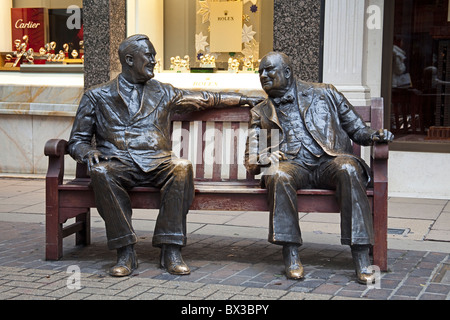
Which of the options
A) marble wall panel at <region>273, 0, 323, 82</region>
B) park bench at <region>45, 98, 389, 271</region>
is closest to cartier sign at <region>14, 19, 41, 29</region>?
marble wall panel at <region>273, 0, 323, 82</region>

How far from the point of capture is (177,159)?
5.51 m

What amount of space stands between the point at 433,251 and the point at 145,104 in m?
2.44

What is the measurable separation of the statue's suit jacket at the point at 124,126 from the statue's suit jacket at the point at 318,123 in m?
0.64

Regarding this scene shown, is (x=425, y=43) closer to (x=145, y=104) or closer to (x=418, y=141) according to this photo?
(x=418, y=141)

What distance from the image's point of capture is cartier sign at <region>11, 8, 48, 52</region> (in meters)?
10.3

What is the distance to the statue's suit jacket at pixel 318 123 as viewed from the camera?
5582 mm

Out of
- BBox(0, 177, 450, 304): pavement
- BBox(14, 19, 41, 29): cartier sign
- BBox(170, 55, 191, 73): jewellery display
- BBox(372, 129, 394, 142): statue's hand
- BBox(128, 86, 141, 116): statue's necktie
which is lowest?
BBox(0, 177, 450, 304): pavement

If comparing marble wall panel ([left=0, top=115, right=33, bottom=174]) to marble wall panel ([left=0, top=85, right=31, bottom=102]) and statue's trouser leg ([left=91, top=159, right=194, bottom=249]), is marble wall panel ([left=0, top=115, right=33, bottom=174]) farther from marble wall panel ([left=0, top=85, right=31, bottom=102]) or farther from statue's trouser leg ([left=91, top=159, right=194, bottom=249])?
statue's trouser leg ([left=91, top=159, right=194, bottom=249])

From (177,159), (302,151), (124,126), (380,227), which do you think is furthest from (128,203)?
(380,227)

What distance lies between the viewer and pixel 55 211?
5594mm

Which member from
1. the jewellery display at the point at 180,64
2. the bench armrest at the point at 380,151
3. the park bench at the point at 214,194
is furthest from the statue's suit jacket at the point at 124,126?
the jewellery display at the point at 180,64

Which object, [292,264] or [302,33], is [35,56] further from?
[292,264]

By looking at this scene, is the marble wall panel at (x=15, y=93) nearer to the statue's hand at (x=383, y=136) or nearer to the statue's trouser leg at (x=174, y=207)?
the statue's trouser leg at (x=174, y=207)

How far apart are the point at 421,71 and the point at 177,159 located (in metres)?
4.10
